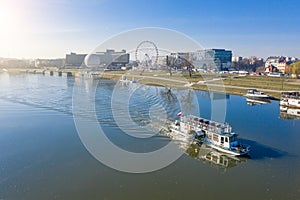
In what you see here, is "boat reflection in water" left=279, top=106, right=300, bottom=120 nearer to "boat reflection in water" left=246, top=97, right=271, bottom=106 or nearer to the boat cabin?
"boat reflection in water" left=246, top=97, right=271, bottom=106

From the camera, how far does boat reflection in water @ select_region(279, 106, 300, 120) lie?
22.7 metres

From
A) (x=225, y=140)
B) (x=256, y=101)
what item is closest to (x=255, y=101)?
(x=256, y=101)

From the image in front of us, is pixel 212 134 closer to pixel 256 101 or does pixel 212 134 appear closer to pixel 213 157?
pixel 213 157

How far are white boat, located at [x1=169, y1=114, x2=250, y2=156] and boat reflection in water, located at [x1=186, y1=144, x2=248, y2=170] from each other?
0.88 feet

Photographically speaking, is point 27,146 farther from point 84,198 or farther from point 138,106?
point 138,106

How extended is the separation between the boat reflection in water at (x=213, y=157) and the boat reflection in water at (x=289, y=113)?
1161cm

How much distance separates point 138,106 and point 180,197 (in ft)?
54.5

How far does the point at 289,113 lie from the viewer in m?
24.0

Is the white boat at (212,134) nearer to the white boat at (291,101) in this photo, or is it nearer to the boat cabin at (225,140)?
the boat cabin at (225,140)

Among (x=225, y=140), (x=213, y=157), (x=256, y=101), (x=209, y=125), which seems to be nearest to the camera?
(x=213, y=157)

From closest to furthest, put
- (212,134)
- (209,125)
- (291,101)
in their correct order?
1. (212,134)
2. (209,125)
3. (291,101)

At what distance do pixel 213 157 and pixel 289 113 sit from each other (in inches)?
574

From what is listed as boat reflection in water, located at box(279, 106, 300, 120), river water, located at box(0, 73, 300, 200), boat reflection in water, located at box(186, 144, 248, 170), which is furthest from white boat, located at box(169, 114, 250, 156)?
boat reflection in water, located at box(279, 106, 300, 120)

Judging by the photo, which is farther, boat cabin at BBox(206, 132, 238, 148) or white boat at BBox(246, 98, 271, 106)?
white boat at BBox(246, 98, 271, 106)
